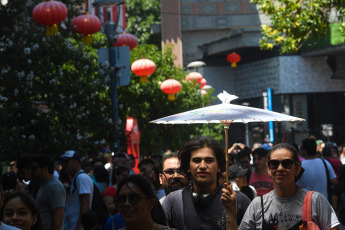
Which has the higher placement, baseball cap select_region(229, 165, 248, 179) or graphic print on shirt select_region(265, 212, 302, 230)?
baseball cap select_region(229, 165, 248, 179)

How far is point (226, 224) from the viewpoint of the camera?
→ 5676 millimetres

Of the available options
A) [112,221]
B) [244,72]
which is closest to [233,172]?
[112,221]

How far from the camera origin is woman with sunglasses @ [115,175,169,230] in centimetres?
477

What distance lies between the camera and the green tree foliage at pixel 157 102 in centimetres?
2692

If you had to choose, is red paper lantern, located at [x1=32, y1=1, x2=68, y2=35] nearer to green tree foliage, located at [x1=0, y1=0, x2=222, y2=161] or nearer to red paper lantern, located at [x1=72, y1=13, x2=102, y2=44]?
green tree foliage, located at [x1=0, y1=0, x2=222, y2=161]

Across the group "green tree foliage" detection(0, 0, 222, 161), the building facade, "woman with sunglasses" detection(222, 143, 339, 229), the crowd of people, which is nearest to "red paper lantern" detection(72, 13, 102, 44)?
"green tree foliage" detection(0, 0, 222, 161)

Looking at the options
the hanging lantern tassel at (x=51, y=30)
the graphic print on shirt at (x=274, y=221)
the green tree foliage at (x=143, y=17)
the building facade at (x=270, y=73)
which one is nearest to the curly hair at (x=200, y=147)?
the graphic print on shirt at (x=274, y=221)

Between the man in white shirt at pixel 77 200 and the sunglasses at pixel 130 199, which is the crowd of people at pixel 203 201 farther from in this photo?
the man in white shirt at pixel 77 200

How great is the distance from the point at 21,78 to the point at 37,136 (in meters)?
1.27

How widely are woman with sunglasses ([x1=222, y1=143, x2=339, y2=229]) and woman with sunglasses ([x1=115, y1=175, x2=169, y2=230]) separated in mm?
911

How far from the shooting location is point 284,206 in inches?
230

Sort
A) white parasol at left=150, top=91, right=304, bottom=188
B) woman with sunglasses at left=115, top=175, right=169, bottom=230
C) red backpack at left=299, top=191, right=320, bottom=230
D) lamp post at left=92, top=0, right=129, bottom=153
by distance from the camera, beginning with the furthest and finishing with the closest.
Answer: lamp post at left=92, top=0, right=129, bottom=153 → white parasol at left=150, top=91, right=304, bottom=188 → red backpack at left=299, top=191, right=320, bottom=230 → woman with sunglasses at left=115, top=175, right=169, bottom=230

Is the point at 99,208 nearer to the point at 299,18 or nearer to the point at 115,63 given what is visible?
the point at 115,63

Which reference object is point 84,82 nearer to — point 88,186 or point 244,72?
point 88,186
